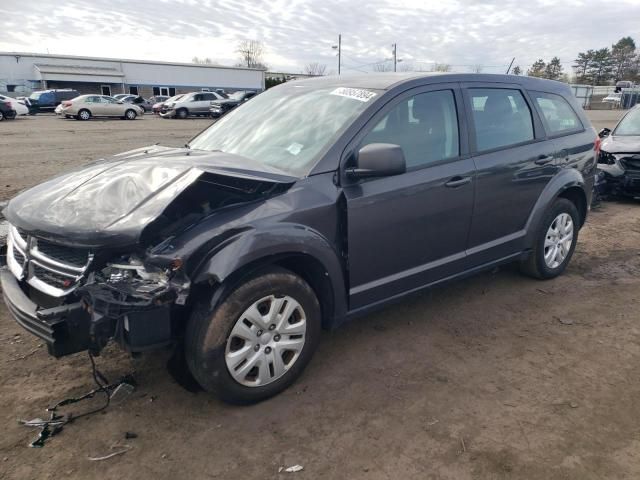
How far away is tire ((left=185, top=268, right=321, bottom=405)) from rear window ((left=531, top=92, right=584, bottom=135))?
2.98 m

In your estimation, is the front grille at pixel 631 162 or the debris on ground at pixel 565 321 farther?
the front grille at pixel 631 162

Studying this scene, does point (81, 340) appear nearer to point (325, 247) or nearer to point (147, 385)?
point (147, 385)

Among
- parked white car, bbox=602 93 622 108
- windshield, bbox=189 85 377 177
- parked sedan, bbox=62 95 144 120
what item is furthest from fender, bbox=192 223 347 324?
parked white car, bbox=602 93 622 108

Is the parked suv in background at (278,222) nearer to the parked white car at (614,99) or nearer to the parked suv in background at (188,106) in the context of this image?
the parked suv in background at (188,106)

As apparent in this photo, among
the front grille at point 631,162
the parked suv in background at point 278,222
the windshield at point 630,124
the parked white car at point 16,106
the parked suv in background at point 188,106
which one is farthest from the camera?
the parked suv in background at point 188,106

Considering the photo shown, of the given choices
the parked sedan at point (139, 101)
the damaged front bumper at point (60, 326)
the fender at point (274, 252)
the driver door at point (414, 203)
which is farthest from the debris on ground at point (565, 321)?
the parked sedan at point (139, 101)

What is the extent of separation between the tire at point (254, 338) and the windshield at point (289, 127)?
29.8 inches

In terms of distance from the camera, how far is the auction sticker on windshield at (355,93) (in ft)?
10.9

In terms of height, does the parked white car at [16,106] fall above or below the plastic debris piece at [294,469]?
above

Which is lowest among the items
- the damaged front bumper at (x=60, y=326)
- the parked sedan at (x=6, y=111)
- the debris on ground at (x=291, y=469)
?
the debris on ground at (x=291, y=469)

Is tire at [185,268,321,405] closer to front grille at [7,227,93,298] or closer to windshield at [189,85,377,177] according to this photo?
front grille at [7,227,93,298]

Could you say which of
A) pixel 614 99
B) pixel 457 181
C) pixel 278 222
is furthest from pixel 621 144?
pixel 614 99

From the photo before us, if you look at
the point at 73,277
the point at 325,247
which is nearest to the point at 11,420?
the point at 73,277

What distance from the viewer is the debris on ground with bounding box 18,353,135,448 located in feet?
8.62
